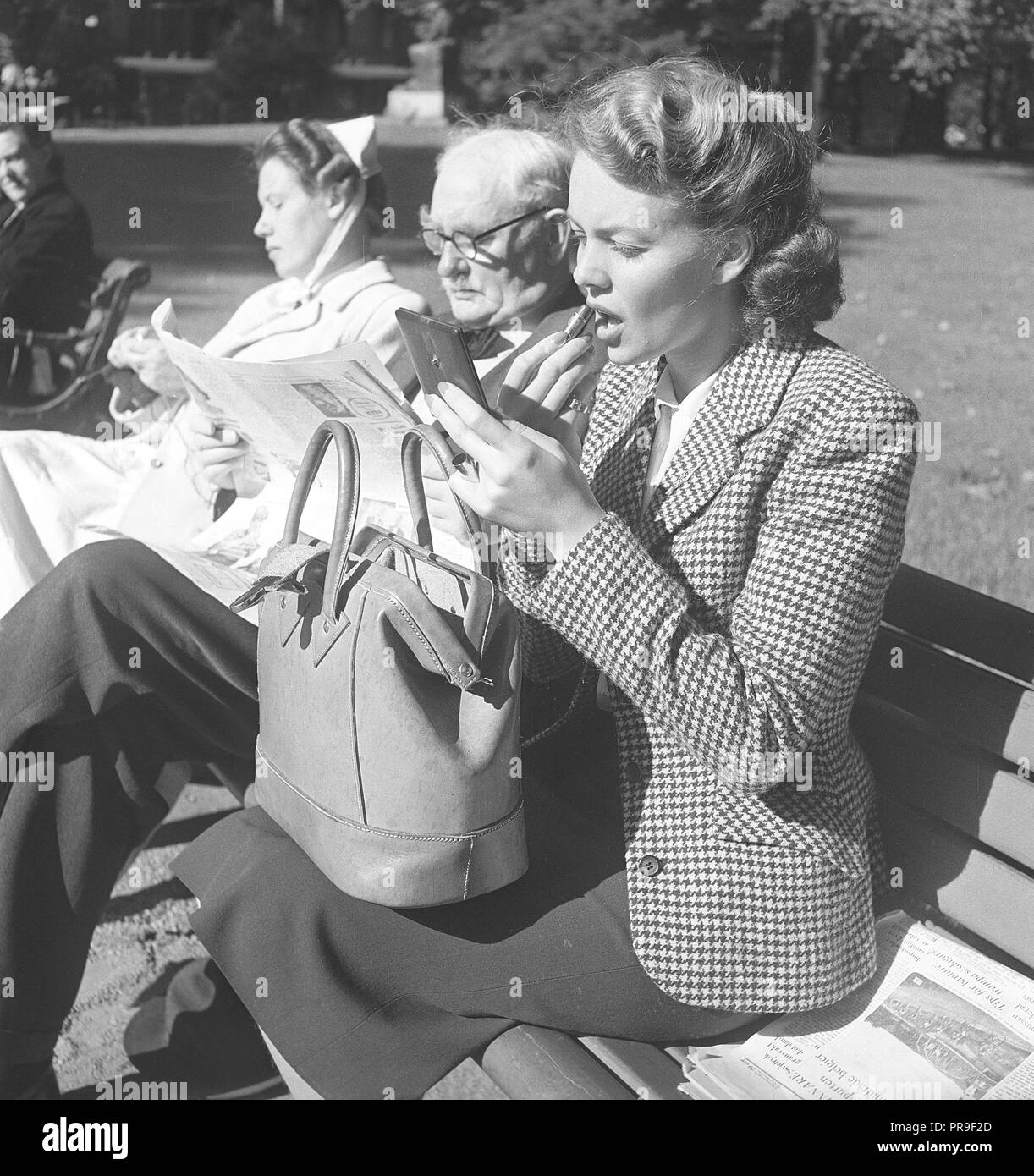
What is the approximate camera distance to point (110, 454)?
3.36 meters

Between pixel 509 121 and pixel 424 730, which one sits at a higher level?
pixel 509 121

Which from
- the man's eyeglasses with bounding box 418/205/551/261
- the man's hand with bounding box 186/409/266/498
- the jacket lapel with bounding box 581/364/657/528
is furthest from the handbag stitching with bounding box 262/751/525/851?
the man's eyeglasses with bounding box 418/205/551/261

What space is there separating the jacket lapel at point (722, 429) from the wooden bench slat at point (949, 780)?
495 mm

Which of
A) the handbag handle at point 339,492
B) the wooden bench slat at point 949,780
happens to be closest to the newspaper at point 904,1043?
Answer: the wooden bench slat at point 949,780

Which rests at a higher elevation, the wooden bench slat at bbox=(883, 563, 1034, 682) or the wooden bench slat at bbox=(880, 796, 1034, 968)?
the wooden bench slat at bbox=(883, 563, 1034, 682)

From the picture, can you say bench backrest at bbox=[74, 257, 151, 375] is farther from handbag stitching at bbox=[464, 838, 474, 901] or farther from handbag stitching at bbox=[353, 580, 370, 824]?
handbag stitching at bbox=[464, 838, 474, 901]

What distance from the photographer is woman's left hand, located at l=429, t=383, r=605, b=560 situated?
1688 millimetres

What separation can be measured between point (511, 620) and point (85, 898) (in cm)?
93

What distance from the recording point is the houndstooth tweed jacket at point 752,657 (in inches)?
67.0

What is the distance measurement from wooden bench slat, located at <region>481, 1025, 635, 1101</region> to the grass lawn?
1215mm

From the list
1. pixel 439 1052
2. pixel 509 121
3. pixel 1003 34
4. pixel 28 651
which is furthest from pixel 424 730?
pixel 1003 34

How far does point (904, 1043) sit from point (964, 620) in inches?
25.1

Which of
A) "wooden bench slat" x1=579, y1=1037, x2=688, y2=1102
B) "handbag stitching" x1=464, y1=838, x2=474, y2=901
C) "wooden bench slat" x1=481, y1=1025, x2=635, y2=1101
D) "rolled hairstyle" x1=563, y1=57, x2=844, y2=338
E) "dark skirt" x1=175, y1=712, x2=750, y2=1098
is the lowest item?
"wooden bench slat" x1=579, y1=1037, x2=688, y2=1102
